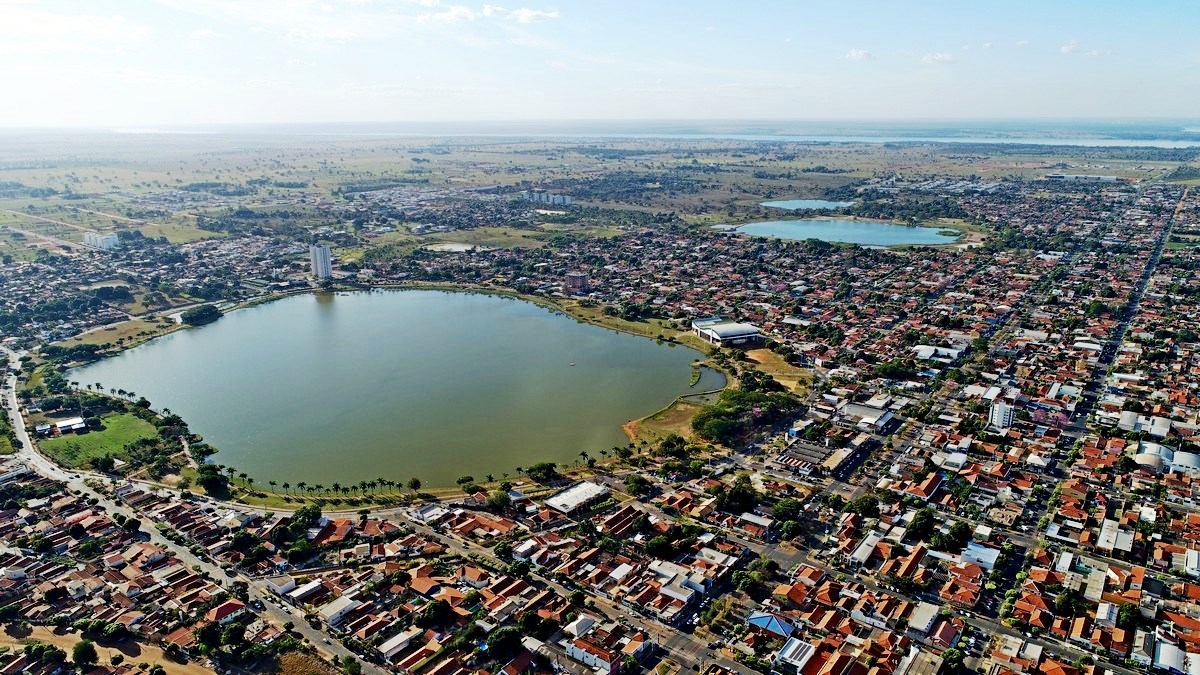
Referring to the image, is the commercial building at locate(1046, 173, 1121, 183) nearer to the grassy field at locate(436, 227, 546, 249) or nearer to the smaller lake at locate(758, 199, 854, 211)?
the smaller lake at locate(758, 199, 854, 211)

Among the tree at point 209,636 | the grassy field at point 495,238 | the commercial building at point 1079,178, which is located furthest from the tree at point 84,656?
the commercial building at point 1079,178

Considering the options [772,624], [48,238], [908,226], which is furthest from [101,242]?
[908,226]

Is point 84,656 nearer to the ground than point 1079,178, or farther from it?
nearer to the ground

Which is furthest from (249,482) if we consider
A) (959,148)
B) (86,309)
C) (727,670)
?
(959,148)

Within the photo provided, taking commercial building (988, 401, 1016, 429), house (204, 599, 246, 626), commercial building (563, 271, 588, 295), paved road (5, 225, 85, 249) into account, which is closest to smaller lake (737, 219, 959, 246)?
commercial building (563, 271, 588, 295)

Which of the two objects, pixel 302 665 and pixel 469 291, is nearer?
pixel 302 665

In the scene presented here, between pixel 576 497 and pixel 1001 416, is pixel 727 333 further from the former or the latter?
pixel 576 497

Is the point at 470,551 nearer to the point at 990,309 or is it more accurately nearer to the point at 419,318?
the point at 419,318
